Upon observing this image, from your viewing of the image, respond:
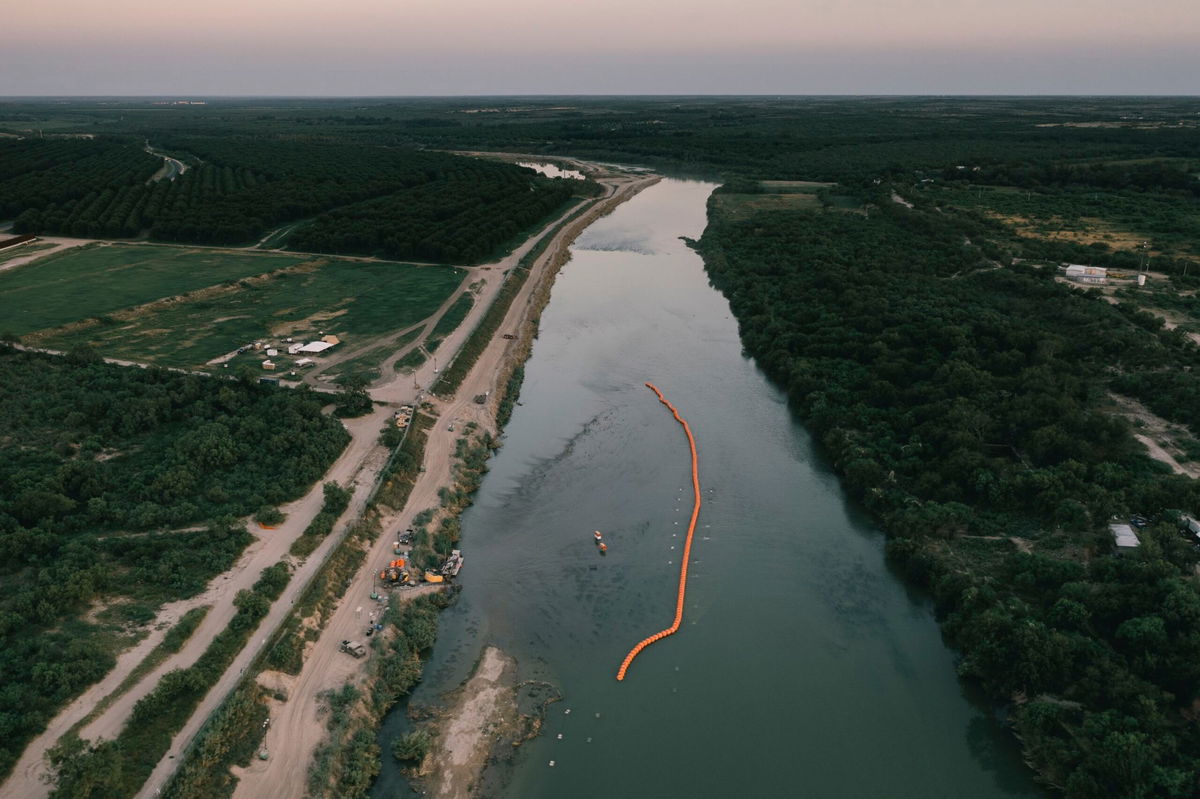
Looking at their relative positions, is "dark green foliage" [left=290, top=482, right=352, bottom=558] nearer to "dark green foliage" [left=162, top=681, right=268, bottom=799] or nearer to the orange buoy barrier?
"dark green foliage" [left=162, top=681, right=268, bottom=799]

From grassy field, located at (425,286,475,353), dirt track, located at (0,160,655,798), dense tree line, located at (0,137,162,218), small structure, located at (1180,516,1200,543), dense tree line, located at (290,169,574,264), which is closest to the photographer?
dirt track, located at (0,160,655,798)

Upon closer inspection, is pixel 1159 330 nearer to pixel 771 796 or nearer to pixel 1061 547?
pixel 1061 547

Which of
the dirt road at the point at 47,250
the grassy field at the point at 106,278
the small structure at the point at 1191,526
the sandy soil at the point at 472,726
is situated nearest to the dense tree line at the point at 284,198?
the dirt road at the point at 47,250

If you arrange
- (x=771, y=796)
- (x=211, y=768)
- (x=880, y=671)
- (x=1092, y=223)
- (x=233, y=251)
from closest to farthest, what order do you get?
(x=211, y=768) < (x=771, y=796) < (x=880, y=671) < (x=233, y=251) < (x=1092, y=223)

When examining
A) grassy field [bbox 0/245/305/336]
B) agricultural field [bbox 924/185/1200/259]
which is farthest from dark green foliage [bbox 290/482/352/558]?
agricultural field [bbox 924/185/1200/259]

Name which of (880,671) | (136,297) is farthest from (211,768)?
(136,297)

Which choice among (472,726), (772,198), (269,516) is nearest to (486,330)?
(269,516)
